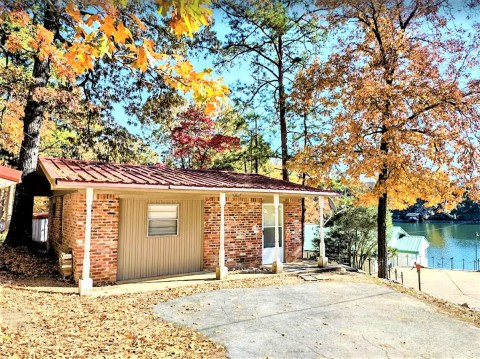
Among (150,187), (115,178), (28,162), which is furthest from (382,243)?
(28,162)

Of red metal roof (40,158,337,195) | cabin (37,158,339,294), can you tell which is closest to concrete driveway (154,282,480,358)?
cabin (37,158,339,294)

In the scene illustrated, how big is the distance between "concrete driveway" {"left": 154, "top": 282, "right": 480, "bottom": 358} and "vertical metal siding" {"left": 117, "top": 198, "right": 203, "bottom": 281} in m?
2.45

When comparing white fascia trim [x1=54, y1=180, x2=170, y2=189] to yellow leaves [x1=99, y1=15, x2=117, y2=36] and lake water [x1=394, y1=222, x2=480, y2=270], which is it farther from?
lake water [x1=394, y1=222, x2=480, y2=270]

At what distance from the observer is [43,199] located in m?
27.1

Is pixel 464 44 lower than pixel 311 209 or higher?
higher

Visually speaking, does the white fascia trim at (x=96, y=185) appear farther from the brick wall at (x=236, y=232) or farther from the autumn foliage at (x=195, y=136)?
the autumn foliage at (x=195, y=136)

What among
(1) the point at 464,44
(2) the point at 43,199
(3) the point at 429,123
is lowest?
(2) the point at 43,199

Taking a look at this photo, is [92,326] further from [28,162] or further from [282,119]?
[282,119]

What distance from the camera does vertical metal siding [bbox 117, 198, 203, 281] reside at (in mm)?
9219

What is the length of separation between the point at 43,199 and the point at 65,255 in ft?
71.4

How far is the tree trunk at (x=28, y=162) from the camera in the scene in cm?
1177

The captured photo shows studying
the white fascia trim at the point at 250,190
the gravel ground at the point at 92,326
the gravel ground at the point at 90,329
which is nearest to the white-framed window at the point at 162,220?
the white fascia trim at the point at 250,190

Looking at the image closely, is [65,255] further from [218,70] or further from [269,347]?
[218,70]

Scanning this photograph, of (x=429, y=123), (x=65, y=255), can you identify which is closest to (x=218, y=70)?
(x=429, y=123)
